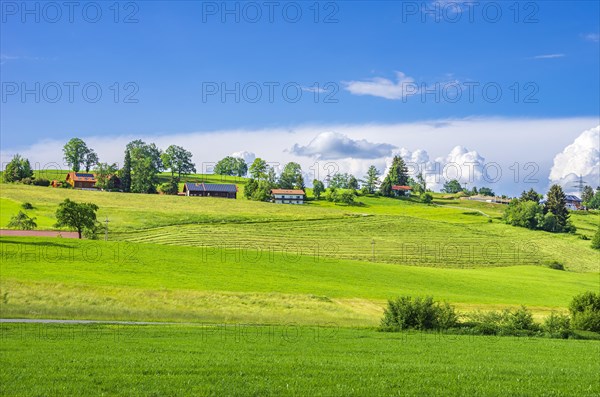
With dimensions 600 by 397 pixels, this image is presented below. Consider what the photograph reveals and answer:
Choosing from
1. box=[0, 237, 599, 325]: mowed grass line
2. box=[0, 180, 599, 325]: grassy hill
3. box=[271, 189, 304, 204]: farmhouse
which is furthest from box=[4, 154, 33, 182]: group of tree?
box=[0, 237, 599, 325]: mowed grass line

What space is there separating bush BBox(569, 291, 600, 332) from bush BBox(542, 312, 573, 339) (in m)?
0.71

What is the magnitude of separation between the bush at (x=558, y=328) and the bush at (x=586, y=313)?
71 cm

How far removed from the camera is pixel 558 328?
3953 cm

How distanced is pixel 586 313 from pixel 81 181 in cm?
15725

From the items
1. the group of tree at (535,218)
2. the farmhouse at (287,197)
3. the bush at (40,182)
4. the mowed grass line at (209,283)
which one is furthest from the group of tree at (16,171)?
the group of tree at (535,218)

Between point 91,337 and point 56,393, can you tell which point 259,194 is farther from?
point 56,393

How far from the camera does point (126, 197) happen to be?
136m

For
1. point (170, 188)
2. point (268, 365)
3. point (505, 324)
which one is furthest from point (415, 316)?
point (170, 188)

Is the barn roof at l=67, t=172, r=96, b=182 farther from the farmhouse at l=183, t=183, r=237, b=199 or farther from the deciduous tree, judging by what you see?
the deciduous tree

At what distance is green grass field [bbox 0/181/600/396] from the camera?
16578mm

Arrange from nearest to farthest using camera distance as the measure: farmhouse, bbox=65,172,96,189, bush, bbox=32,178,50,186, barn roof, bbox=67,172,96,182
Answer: bush, bbox=32,178,50,186, farmhouse, bbox=65,172,96,189, barn roof, bbox=67,172,96,182

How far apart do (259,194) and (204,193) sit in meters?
21.7

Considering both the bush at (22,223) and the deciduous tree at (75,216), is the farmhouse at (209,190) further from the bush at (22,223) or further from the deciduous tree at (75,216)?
the deciduous tree at (75,216)

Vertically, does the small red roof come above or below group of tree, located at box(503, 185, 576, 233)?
above
